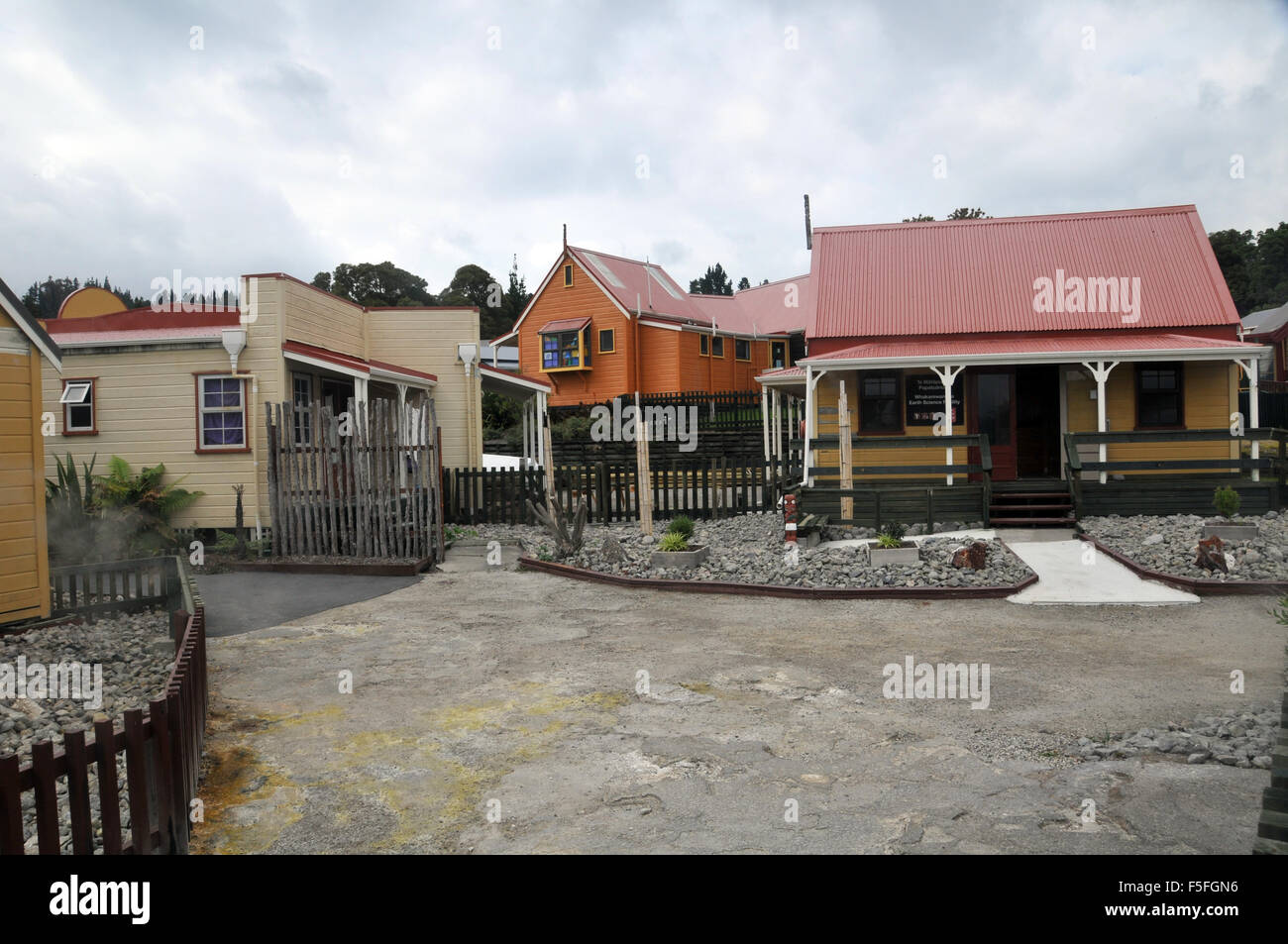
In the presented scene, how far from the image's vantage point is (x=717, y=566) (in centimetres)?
1411

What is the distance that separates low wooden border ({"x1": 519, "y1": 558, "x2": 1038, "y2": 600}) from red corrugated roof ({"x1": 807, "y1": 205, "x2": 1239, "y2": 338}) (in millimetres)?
10113

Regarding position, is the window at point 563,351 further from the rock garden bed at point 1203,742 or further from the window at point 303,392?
the rock garden bed at point 1203,742

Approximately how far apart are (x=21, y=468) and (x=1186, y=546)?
1436 centimetres

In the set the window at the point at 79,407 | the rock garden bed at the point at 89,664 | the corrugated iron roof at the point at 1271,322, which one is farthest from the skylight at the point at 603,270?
the rock garden bed at the point at 89,664

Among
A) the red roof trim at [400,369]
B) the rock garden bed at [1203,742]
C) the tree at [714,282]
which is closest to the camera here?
the rock garden bed at [1203,742]

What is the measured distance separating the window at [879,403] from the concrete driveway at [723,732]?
9985mm

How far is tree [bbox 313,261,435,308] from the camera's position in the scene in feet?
235

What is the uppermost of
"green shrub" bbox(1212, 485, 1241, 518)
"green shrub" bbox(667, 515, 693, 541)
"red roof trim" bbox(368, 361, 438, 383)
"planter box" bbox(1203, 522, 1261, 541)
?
"red roof trim" bbox(368, 361, 438, 383)

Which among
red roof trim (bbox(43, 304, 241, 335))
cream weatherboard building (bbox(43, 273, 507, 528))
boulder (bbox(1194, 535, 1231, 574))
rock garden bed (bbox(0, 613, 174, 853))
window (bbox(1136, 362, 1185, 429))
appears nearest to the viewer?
rock garden bed (bbox(0, 613, 174, 853))

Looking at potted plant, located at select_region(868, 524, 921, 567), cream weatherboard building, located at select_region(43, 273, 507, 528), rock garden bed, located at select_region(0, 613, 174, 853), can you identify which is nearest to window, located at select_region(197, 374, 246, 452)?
cream weatherboard building, located at select_region(43, 273, 507, 528)

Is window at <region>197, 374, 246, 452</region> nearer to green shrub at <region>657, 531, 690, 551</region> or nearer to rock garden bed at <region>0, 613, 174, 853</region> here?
rock garden bed at <region>0, 613, 174, 853</region>

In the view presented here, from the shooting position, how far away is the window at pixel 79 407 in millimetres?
17594
